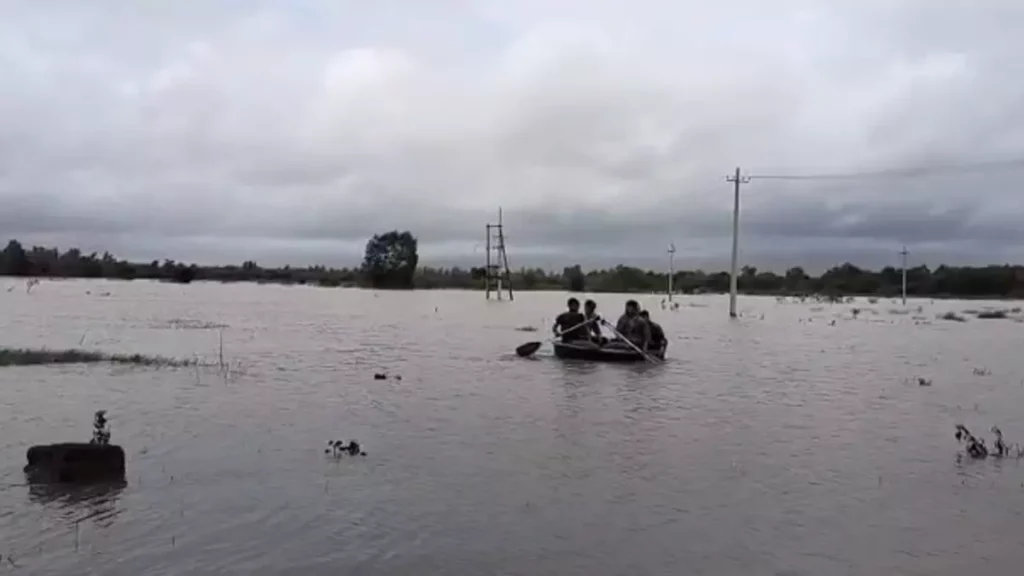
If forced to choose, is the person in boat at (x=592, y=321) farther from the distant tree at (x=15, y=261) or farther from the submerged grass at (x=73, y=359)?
the distant tree at (x=15, y=261)

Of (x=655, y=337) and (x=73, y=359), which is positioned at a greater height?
(x=655, y=337)

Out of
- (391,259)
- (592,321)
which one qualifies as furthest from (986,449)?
(391,259)

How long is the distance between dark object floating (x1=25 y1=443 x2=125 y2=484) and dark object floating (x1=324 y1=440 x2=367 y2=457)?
3180mm

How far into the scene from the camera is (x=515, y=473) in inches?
539

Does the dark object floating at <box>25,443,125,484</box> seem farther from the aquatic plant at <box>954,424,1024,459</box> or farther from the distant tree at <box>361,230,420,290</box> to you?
the distant tree at <box>361,230,420,290</box>

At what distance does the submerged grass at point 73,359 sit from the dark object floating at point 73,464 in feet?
46.2

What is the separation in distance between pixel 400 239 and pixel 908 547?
136 metres

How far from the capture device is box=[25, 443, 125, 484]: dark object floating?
11906 mm

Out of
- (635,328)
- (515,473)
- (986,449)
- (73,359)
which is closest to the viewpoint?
(515,473)

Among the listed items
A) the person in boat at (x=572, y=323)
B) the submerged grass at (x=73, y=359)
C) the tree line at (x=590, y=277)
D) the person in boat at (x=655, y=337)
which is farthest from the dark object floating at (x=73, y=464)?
the tree line at (x=590, y=277)

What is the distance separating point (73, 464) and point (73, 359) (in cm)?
1598

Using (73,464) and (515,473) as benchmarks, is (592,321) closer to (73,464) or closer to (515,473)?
(515,473)

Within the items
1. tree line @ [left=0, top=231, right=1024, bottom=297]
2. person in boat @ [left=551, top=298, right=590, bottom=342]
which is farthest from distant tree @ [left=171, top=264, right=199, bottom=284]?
person in boat @ [left=551, top=298, right=590, bottom=342]

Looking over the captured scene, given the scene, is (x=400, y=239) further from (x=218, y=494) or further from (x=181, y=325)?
(x=218, y=494)
